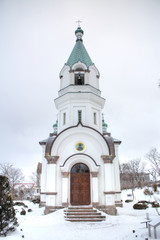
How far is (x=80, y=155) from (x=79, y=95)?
5.79 meters

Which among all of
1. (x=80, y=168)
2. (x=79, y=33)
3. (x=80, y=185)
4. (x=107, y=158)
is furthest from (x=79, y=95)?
(x=79, y=33)

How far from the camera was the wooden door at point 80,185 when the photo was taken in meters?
15.7

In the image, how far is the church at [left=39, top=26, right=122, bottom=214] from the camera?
15.5 metres

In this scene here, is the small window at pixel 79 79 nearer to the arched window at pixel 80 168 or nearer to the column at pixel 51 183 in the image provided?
the column at pixel 51 183

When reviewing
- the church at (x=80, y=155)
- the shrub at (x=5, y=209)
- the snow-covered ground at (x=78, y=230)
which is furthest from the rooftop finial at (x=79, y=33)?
the shrub at (x=5, y=209)

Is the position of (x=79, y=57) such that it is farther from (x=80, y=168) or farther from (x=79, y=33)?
(x=80, y=168)

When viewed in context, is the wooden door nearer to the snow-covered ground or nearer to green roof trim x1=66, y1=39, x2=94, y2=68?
the snow-covered ground

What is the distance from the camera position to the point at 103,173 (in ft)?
52.6

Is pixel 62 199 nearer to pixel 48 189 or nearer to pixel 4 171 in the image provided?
pixel 48 189

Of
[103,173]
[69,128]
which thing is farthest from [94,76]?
[103,173]

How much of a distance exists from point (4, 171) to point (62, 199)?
29756mm

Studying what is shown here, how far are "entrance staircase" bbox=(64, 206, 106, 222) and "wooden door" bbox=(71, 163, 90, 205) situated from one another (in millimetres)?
1062

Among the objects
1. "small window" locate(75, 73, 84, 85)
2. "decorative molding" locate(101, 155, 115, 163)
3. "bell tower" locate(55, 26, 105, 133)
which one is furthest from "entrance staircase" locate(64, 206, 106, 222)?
"small window" locate(75, 73, 84, 85)

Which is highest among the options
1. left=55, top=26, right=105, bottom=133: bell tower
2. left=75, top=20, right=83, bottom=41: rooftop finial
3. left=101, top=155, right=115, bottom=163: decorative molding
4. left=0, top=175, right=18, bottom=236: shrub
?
left=75, top=20, right=83, bottom=41: rooftop finial
